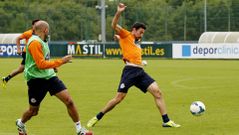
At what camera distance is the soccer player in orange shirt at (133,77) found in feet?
46.4

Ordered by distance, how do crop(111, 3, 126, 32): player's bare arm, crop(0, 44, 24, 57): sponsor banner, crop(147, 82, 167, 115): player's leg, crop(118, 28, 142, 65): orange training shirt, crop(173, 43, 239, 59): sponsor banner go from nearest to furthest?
crop(111, 3, 126, 32): player's bare arm < crop(147, 82, 167, 115): player's leg < crop(118, 28, 142, 65): orange training shirt < crop(173, 43, 239, 59): sponsor banner < crop(0, 44, 24, 57): sponsor banner

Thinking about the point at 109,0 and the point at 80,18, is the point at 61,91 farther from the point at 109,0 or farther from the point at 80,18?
the point at 109,0

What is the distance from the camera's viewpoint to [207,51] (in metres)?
51.7

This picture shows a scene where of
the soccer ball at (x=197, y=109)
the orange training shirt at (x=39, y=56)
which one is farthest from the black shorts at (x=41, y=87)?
the soccer ball at (x=197, y=109)

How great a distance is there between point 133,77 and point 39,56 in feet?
10.3

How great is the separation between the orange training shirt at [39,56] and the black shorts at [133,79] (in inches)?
117

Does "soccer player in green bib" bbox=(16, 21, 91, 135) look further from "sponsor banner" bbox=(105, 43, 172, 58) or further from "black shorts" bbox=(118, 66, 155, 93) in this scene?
"sponsor banner" bbox=(105, 43, 172, 58)

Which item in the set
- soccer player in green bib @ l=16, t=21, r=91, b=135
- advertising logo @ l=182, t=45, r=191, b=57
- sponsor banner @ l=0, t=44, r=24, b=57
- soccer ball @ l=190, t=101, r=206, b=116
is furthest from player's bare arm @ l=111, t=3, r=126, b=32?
sponsor banner @ l=0, t=44, r=24, b=57

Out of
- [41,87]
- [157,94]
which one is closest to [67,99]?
[41,87]

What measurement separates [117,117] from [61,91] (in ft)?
12.8

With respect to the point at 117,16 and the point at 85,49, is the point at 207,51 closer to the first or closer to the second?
the point at 85,49

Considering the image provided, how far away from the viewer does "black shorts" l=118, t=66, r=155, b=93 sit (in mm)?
14180

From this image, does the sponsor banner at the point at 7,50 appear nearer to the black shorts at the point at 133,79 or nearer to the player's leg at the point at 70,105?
the black shorts at the point at 133,79

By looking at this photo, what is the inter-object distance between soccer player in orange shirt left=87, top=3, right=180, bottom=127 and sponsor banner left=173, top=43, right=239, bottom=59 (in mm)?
36933
